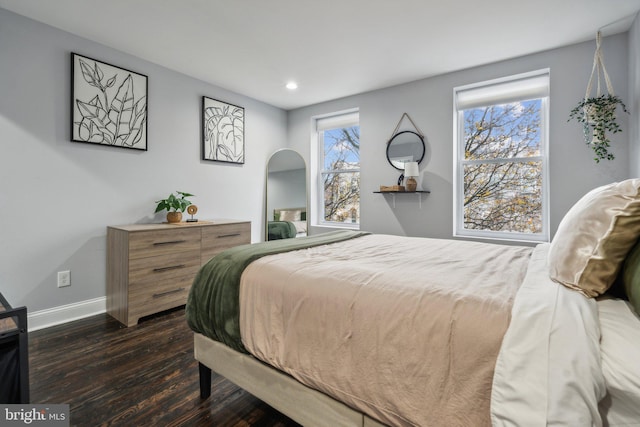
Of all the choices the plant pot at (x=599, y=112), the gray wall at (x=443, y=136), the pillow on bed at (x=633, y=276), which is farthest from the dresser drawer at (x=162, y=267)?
the plant pot at (x=599, y=112)

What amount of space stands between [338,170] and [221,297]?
3394 mm

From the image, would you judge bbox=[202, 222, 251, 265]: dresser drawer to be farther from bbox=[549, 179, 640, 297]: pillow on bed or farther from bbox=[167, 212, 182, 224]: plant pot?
bbox=[549, 179, 640, 297]: pillow on bed

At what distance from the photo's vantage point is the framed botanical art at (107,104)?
2672mm

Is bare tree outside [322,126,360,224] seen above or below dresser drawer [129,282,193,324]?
above

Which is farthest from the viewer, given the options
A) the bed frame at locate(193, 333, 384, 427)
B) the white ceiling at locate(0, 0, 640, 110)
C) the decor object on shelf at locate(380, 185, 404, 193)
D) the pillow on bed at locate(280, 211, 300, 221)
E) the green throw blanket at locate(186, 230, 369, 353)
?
the pillow on bed at locate(280, 211, 300, 221)

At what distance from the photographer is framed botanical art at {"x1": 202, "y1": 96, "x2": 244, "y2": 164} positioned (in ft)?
12.1

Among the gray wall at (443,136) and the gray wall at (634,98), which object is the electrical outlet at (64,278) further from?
the gray wall at (634,98)

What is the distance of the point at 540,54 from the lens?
295 cm

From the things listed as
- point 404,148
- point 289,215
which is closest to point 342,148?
point 404,148

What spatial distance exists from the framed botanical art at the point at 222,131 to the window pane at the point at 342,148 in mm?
1324

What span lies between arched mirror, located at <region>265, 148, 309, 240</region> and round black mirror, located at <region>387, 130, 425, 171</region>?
144 centimetres

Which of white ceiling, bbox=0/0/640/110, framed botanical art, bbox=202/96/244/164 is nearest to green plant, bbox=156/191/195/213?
framed botanical art, bbox=202/96/244/164

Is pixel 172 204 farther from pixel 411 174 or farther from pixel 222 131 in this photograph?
pixel 411 174

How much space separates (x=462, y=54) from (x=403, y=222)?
1.89 meters
